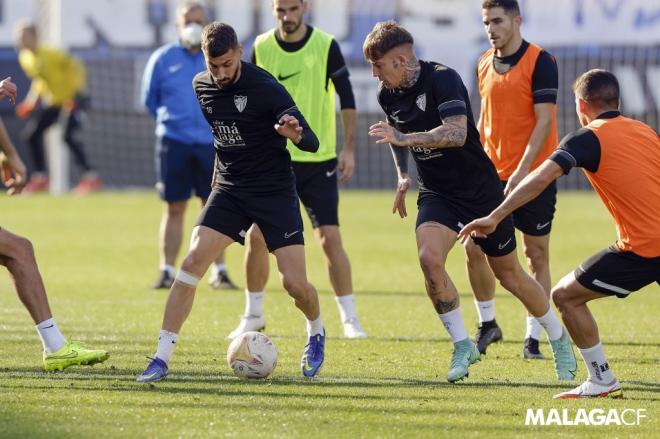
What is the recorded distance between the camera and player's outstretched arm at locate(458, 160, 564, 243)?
6520 millimetres

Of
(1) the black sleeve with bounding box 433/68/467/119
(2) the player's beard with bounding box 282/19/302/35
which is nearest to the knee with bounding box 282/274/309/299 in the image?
(1) the black sleeve with bounding box 433/68/467/119

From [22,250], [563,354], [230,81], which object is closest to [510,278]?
[563,354]

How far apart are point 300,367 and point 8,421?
7.60 ft

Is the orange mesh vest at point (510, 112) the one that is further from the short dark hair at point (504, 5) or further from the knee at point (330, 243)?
the knee at point (330, 243)

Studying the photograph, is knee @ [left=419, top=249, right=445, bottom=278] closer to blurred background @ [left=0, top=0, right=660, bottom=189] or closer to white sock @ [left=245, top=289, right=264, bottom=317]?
white sock @ [left=245, top=289, right=264, bottom=317]

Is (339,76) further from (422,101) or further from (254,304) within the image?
(422,101)

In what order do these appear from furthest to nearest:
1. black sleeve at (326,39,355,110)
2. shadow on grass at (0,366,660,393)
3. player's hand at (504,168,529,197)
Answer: black sleeve at (326,39,355,110), player's hand at (504,168,529,197), shadow on grass at (0,366,660,393)

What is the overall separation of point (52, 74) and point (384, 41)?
1846 centimetres

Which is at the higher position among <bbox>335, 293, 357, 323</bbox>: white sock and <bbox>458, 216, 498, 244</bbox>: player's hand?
<bbox>458, 216, 498, 244</bbox>: player's hand

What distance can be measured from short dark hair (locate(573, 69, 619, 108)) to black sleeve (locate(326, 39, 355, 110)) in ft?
10.8

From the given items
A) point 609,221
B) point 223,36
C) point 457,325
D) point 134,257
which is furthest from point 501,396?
point 609,221

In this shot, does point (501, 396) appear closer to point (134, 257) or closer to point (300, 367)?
point (300, 367)

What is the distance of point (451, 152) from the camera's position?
7.57 metres

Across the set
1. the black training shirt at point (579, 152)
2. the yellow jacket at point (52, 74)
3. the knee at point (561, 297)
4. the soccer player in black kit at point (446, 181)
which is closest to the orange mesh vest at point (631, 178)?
the black training shirt at point (579, 152)
